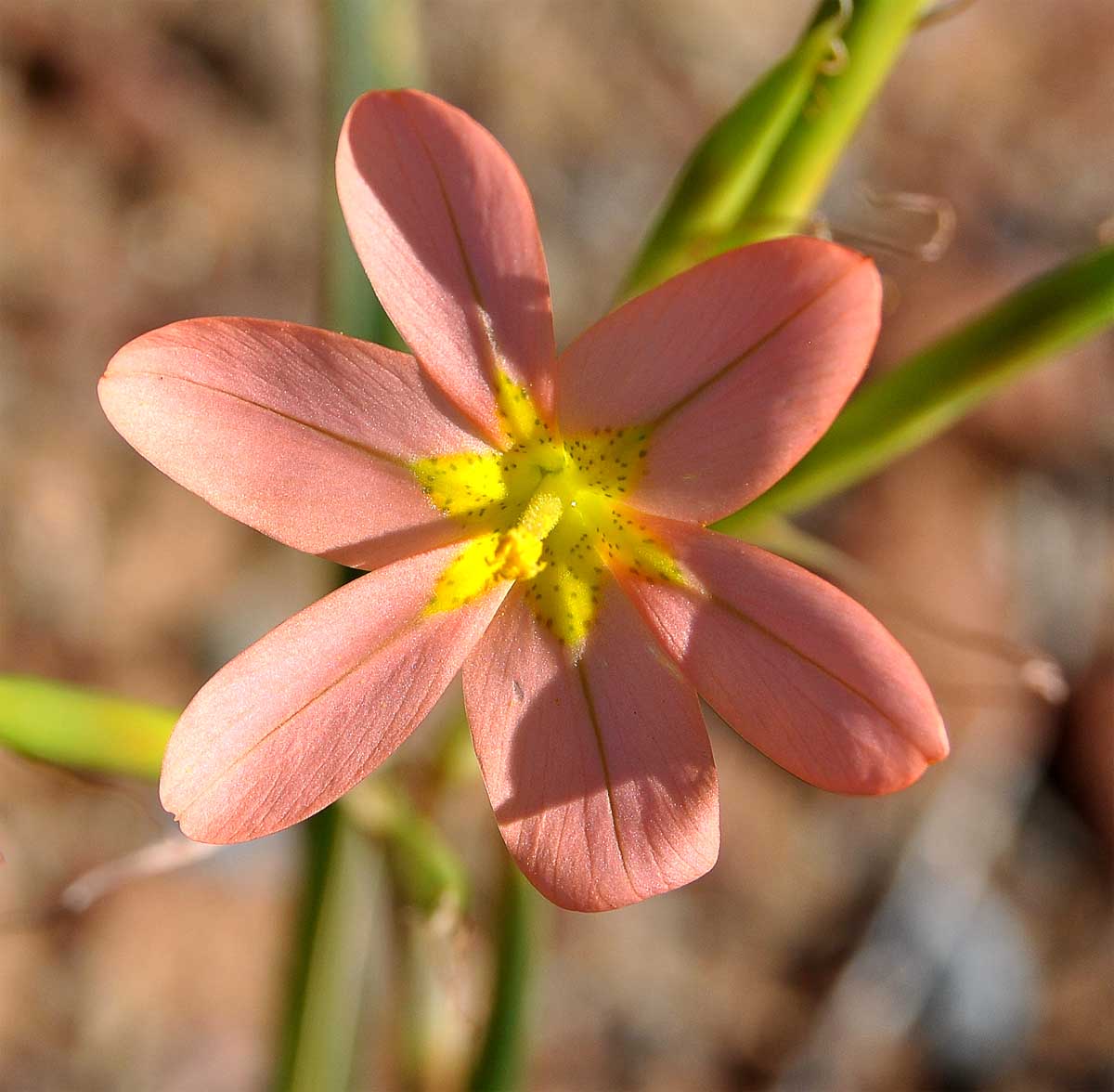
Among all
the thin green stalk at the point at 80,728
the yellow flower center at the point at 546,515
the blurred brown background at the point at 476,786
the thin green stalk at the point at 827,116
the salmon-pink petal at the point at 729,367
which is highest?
the thin green stalk at the point at 827,116

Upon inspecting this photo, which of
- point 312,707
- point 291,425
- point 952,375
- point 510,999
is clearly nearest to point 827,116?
point 952,375

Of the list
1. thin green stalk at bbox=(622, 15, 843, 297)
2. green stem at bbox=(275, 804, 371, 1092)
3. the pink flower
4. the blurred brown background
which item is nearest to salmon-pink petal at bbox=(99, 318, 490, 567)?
the pink flower

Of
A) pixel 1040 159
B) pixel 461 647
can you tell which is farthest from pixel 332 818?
pixel 1040 159

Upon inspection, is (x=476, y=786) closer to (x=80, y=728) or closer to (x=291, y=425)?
(x=80, y=728)

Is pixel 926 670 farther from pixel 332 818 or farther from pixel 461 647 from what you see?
Result: pixel 461 647

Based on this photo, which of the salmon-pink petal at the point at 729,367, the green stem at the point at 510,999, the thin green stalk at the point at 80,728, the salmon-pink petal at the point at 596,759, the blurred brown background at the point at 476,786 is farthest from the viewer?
the blurred brown background at the point at 476,786

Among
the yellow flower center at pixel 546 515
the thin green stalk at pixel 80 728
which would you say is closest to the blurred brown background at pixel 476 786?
the thin green stalk at pixel 80 728

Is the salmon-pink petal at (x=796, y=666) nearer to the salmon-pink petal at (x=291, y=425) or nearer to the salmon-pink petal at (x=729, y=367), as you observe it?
the salmon-pink petal at (x=729, y=367)
